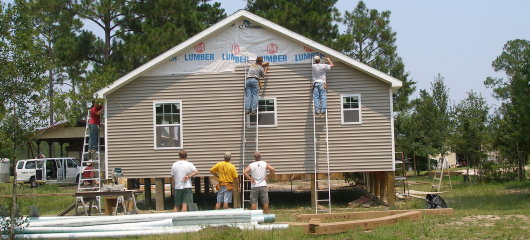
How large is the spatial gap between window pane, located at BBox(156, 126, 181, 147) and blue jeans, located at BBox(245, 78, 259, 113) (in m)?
2.40

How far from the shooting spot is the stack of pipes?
12828mm

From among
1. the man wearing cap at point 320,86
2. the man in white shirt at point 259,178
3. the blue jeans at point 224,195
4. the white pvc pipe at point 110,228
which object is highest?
the man wearing cap at point 320,86

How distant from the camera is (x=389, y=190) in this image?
1988 cm

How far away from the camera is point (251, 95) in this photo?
766 inches

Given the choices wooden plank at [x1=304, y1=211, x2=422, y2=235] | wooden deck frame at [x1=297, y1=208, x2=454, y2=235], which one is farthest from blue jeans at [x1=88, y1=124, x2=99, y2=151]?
wooden plank at [x1=304, y1=211, x2=422, y2=235]

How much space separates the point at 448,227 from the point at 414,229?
0.77 meters

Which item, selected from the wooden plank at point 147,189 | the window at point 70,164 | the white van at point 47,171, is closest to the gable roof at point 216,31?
the wooden plank at point 147,189

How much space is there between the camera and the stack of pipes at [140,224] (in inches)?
505

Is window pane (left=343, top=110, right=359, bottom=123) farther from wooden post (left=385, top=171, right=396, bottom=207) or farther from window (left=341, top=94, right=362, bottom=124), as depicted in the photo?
wooden post (left=385, top=171, right=396, bottom=207)

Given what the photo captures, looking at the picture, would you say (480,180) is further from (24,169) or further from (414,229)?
(24,169)

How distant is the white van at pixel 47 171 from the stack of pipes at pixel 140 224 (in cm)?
2306

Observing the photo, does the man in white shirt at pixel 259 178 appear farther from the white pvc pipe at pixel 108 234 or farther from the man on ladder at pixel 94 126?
the man on ladder at pixel 94 126

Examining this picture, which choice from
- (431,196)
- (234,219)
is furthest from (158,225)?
(431,196)

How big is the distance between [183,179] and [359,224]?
16.7 feet
